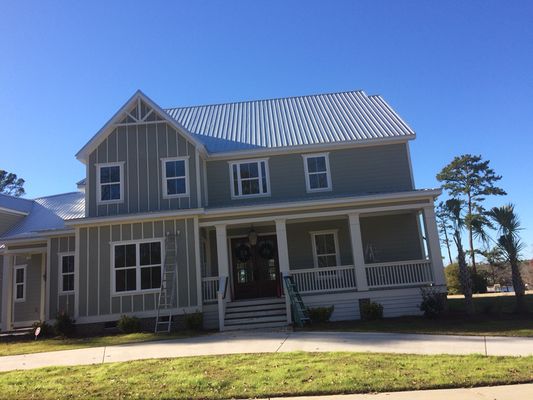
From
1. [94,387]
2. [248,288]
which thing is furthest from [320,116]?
[94,387]

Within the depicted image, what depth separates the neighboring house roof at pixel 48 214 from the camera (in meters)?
20.7

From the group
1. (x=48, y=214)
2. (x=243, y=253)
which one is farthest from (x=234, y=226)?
(x=48, y=214)

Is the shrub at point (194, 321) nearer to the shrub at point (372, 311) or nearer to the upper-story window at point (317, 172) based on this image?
the shrub at point (372, 311)

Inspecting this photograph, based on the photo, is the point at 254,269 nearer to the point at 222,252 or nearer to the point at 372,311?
the point at 222,252

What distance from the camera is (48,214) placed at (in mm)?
22906

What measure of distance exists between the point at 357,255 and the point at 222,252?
483cm

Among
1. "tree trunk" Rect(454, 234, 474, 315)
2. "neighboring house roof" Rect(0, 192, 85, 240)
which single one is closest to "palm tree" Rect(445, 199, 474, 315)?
"tree trunk" Rect(454, 234, 474, 315)

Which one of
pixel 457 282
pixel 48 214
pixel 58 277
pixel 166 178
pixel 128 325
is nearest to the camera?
pixel 128 325

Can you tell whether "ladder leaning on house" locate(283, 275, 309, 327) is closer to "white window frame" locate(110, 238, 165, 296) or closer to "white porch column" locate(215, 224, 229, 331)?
"white porch column" locate(215, 224, 229, 331)

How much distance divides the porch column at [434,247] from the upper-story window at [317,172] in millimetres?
4305

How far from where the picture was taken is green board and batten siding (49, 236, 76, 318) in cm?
1741

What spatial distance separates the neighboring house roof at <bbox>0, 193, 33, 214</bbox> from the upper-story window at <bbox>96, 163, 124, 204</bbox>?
7.51m

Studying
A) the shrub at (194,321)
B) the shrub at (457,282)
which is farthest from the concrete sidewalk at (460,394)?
the shrub at (457,282)

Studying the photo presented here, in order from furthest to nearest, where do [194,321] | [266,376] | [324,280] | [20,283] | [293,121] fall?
[293,121]
[20,283]
[324,280]
[194,321]
[266,376]
